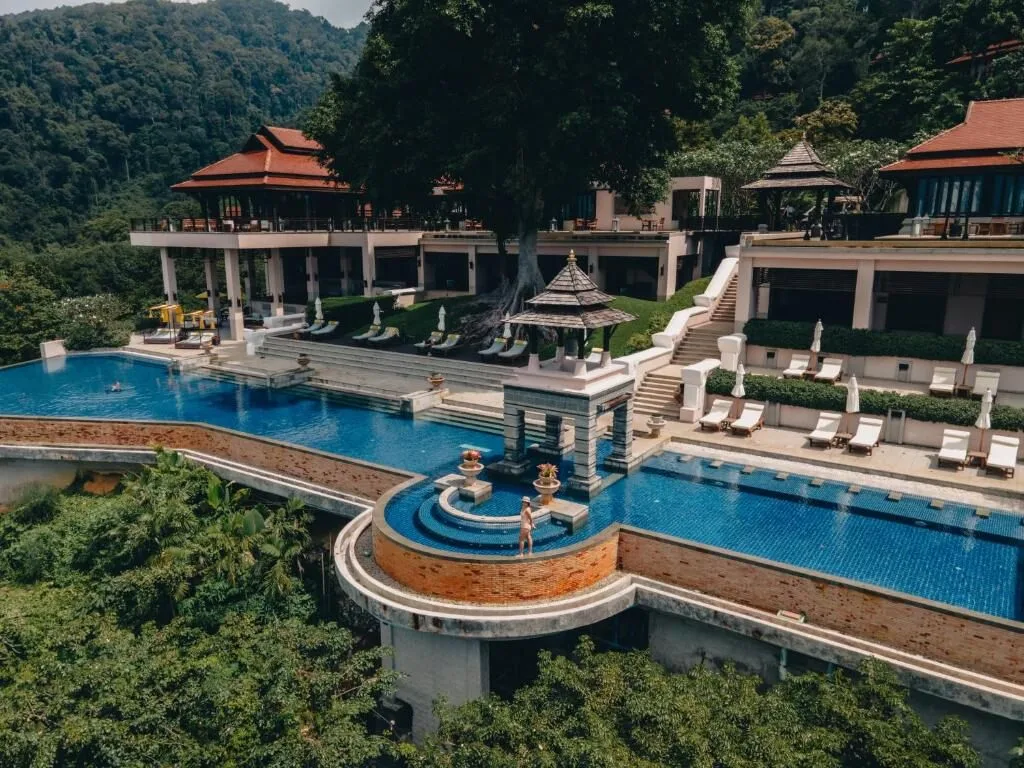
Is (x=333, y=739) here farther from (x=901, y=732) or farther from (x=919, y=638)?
(x=919, y=638)

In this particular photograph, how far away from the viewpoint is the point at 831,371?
78.1 feet

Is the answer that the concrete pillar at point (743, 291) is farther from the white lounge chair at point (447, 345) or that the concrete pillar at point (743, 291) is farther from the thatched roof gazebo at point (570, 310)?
the white lounge chair at point (447, 345)

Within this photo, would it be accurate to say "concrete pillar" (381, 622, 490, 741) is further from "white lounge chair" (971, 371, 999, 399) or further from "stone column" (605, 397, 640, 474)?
"white lounge chair" (971, 371, 999, 399)

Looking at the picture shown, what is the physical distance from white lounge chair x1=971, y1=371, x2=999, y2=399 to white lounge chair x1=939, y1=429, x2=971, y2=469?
2412mm

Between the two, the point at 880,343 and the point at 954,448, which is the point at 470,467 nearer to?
the point at 954,448

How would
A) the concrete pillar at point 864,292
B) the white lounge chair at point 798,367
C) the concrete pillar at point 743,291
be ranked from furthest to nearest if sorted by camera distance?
the concrete pillar at point 743,291 → the concrete pillar at point 864,292 → the white lounge chair at point 798,367

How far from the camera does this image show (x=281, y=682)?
12078mm

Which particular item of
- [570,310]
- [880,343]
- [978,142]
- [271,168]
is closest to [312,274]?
[271,168]

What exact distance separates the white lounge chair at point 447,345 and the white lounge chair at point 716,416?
40.1ft

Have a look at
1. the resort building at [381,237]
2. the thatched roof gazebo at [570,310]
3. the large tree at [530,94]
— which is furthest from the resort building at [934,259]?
the thatched roof gazebo at [570,310]

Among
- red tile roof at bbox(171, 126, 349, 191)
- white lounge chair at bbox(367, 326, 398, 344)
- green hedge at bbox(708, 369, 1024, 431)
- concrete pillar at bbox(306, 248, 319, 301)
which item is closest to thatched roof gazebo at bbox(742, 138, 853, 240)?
green hedge at bbox(708, 369, 1024, 431)

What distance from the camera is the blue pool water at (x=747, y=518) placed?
549 inches

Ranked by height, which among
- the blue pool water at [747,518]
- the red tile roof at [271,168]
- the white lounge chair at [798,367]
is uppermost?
the red tile roof at [271,168]

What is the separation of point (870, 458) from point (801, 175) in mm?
14373
